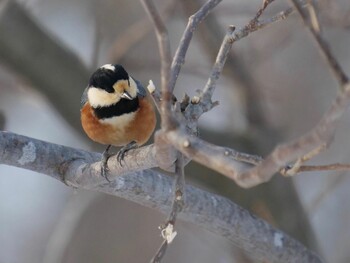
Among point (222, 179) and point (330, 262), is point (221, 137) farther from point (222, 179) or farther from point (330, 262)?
point (330, 262)

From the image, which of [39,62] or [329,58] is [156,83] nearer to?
[39,62]

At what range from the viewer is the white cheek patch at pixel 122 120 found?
85.2 inches

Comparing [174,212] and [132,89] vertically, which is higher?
[174,212]

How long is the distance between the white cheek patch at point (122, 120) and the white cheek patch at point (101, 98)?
0.05 m

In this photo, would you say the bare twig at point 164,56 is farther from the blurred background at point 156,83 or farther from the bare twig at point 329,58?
the blurred background at point 156,83

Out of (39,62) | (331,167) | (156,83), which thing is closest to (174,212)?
(331,167)

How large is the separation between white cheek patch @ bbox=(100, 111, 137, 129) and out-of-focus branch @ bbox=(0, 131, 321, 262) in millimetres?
124

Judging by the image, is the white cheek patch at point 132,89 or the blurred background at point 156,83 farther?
the blurred background at point 156,83

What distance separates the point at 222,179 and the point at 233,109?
104 centimetres

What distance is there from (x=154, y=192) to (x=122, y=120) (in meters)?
0.23

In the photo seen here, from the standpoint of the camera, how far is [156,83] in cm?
520

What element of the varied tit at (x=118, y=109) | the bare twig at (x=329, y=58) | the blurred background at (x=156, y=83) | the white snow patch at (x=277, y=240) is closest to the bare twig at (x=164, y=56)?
the bare twig at (x=329, y=58)

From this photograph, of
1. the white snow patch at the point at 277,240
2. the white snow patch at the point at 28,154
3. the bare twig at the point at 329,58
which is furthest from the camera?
the white snow patch at the point at 277,240

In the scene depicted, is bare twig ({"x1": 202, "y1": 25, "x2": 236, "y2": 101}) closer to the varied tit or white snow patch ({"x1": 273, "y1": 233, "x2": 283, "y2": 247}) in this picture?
the varied tit
